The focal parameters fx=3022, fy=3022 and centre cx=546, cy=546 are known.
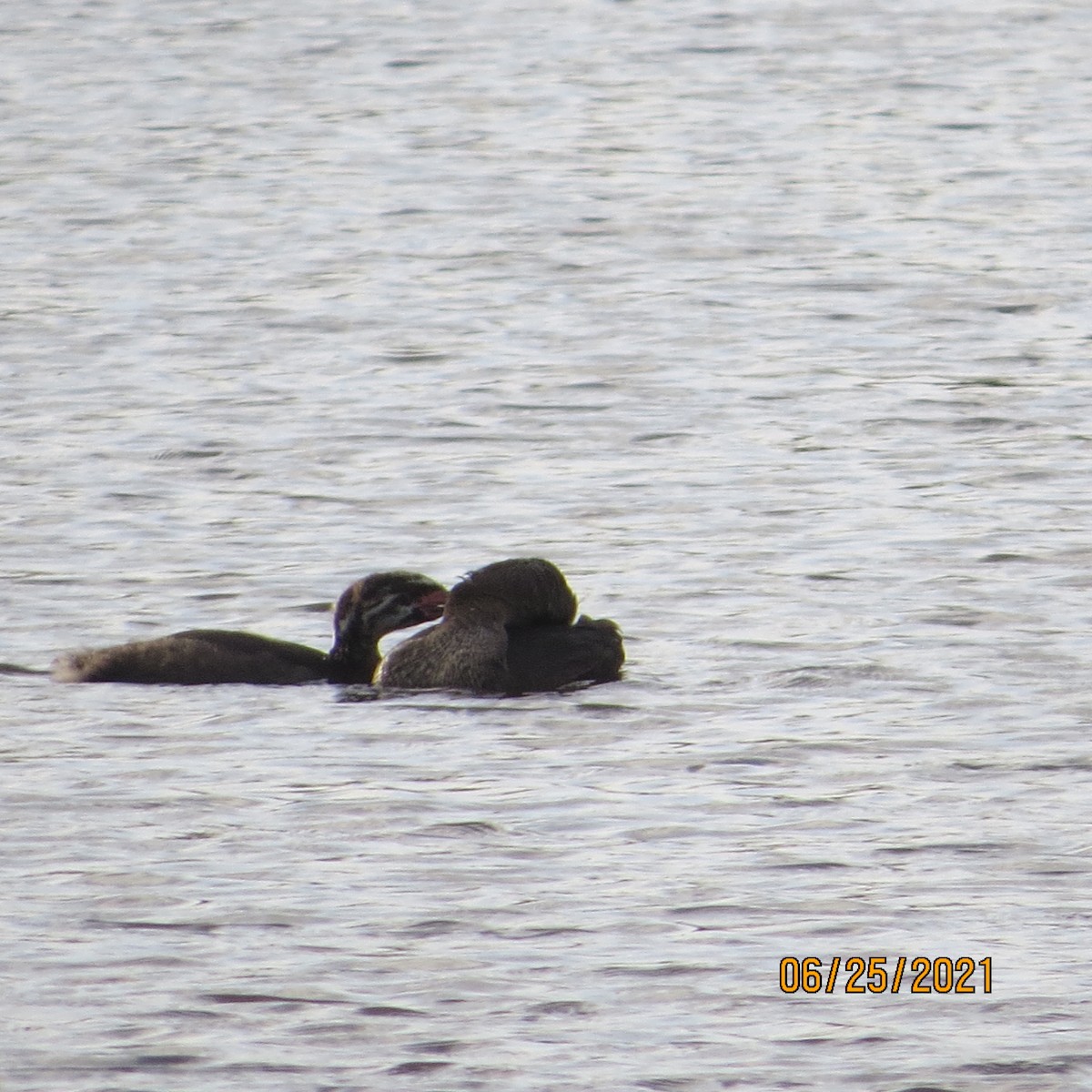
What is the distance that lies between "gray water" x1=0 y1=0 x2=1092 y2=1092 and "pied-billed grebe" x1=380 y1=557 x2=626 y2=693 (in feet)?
0.60

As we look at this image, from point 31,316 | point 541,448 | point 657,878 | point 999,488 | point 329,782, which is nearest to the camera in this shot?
point 657,878

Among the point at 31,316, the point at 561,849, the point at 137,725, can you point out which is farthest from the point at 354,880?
the point at 31,316

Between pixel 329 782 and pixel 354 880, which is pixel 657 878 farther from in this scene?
pixel 329 782

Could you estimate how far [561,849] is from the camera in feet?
30.4

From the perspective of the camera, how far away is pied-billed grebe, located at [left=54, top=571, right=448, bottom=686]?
37.5 feet

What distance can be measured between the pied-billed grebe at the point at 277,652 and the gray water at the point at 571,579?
0.10 m

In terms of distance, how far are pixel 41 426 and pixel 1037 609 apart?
6802 millimetres
